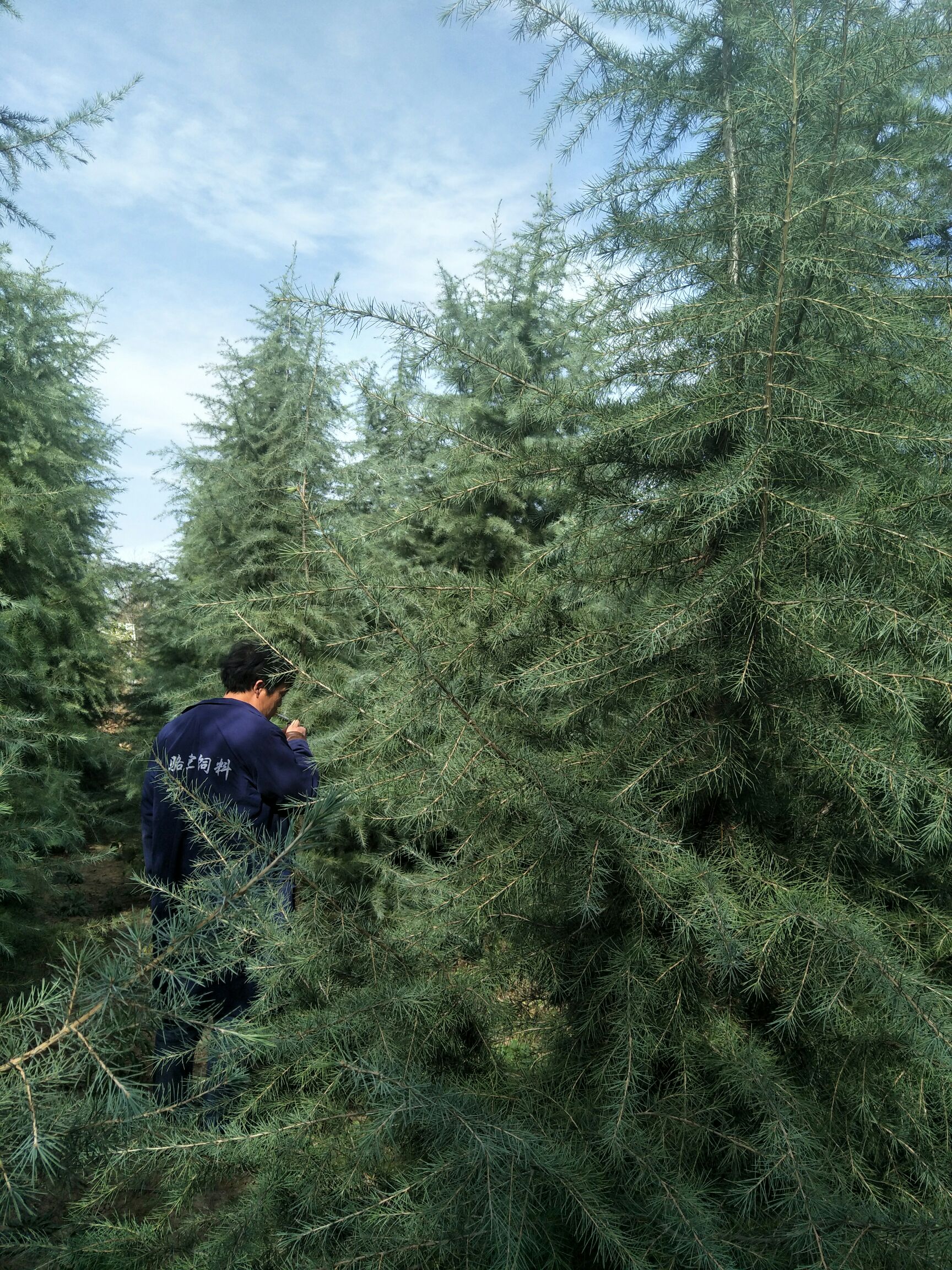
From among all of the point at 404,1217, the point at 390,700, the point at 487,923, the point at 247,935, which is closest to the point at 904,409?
the point at 390,700

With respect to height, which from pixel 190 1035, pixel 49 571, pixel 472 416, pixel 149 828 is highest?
pixel 472 416

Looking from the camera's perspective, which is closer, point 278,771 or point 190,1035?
point 190,1035

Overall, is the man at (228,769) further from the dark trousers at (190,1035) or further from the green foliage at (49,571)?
the green foliage at (49,571)

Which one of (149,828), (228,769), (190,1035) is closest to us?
(190,1035)

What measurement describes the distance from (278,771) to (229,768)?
0.72ft

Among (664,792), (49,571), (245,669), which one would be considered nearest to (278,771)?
(245,669)

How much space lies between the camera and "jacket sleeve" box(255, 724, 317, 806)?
3492 millimetres

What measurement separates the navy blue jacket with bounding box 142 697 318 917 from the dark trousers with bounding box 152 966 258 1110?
1.64ft

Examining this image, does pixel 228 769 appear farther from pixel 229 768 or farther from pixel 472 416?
pixel 472 416

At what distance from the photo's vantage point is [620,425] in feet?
7.49

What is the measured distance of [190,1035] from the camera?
6.44ft

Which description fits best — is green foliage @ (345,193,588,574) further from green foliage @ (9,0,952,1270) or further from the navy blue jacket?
the navy blue jacket

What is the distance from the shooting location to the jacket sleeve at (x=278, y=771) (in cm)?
349

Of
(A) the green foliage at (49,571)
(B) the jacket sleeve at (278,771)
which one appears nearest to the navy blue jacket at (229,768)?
(B) the jacket sleeve at (278,771)
